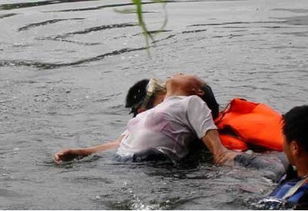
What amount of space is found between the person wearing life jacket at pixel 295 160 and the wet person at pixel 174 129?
1.21m

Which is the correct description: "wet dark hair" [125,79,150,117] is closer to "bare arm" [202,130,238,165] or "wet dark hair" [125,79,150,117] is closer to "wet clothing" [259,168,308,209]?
"bare arm" [202,130,238,165]

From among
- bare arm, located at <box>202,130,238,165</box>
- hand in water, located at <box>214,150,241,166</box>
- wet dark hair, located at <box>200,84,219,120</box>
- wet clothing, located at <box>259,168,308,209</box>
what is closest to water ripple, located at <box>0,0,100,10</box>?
wet dark hair, located at <box>200,84,219,120</box>

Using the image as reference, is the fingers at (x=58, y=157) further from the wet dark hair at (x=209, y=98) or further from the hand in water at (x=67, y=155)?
the wet dark hair at (x=209, y=98)

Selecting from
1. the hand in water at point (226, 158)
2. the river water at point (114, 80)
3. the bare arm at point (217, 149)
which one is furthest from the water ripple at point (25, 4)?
the hand in water at point (226, 158)

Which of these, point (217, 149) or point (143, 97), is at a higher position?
point (143, 97)

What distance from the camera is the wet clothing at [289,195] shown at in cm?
381

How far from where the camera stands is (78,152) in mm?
5738

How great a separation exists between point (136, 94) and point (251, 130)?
1.20m

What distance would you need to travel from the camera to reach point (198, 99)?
17.6 ft

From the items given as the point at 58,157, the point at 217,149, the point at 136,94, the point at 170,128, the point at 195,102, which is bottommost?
the point at 58,157

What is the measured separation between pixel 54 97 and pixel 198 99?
10.7ft

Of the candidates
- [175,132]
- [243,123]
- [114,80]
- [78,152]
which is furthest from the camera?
[114,80]

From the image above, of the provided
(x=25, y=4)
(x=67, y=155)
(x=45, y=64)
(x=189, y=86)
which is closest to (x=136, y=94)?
(x=189, y=86)

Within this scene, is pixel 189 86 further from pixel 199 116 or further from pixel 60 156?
pixel 60 156
